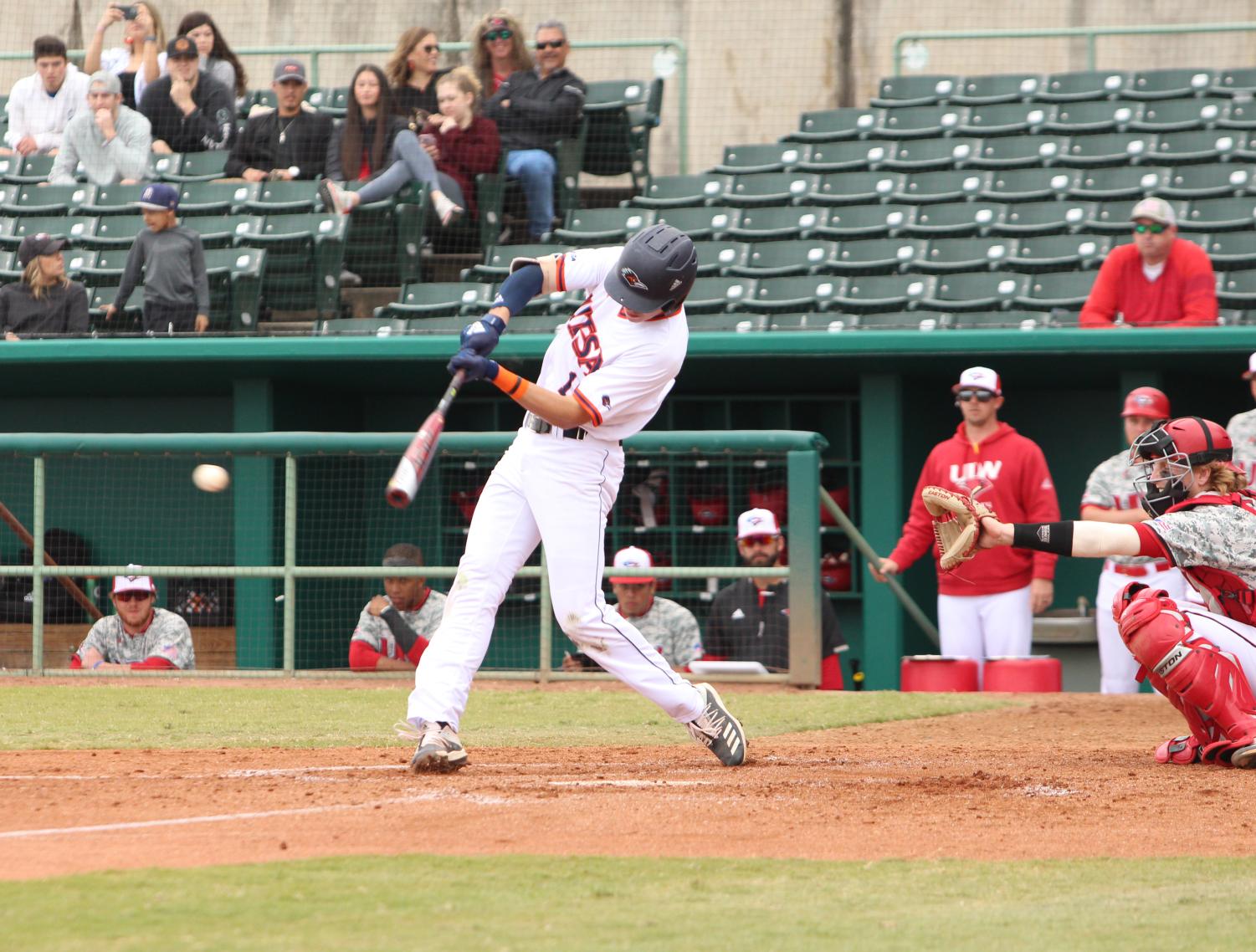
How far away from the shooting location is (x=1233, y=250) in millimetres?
9977

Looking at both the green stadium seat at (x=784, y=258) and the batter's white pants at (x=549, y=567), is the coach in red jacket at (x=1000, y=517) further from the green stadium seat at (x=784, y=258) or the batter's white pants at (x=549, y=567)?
the batter's white pants at (x=549, y=567)

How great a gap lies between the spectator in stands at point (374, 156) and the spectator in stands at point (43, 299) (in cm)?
166

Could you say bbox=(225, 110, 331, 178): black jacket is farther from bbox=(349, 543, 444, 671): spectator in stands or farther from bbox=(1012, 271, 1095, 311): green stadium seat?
bbox=(1012, 271, 1095, 311): green stadium seat

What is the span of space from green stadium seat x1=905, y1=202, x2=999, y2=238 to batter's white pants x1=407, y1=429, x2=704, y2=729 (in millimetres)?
6168

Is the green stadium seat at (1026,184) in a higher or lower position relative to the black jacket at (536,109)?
lower

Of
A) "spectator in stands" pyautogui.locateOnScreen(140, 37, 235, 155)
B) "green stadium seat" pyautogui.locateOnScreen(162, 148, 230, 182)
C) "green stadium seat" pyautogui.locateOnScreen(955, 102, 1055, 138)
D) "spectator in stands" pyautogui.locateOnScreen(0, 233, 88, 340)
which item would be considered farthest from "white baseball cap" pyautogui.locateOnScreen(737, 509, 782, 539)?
"spectator in stands" pyautogui.locateOnScreen(140, 37, 235, 155)

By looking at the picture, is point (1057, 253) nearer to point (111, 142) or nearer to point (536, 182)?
point (536, 182)

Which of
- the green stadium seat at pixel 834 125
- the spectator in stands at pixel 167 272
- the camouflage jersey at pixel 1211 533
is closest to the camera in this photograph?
the camouflage jersey at pixel 1211 533

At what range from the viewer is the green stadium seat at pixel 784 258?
408 inches

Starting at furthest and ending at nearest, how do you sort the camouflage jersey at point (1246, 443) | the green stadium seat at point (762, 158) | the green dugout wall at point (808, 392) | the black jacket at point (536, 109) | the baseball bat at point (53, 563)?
the green stadium seat at point (762, 158) → the black jacket at point (536, 109) → the green dugout wall at point (808, 392) → the baseball bat at point (53, 563) → the camouflage jersey at point (1246, 443)

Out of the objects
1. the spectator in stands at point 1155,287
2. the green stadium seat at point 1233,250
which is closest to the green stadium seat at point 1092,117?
the green stadium seat at point 1233,250

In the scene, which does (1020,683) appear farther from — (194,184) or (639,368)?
(194,184)

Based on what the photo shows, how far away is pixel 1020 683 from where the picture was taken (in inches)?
315

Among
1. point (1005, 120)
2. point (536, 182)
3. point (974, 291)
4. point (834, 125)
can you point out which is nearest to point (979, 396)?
point (974, 291)
